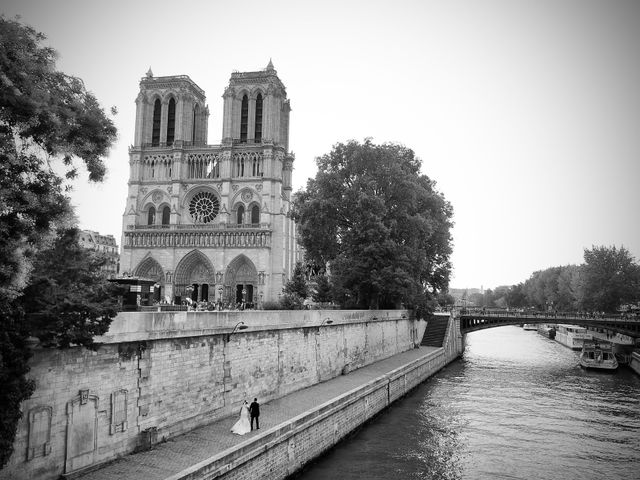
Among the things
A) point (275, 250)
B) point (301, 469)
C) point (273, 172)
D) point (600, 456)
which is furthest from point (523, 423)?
point (273, 172)

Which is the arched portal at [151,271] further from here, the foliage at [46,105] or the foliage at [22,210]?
the foliage at [22,210]

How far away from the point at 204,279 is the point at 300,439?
40441 mm

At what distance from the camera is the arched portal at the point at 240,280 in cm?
5162

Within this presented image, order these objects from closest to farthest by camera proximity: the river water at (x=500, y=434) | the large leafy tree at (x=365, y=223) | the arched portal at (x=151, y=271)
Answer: the river water at (x=500, y=434) → the large leafy tree at (x=365, y=223) → the arched portal at (x=151, y=271)

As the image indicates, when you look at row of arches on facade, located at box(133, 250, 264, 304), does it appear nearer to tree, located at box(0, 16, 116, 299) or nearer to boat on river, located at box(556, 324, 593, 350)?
boat on river, located at box(556, 324, 593, 350)

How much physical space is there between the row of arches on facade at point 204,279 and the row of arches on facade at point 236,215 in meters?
3.99

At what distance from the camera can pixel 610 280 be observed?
5756 centimetres

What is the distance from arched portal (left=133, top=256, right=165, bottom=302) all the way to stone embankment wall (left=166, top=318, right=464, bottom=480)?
3431cm

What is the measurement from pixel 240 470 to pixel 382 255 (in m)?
21.6

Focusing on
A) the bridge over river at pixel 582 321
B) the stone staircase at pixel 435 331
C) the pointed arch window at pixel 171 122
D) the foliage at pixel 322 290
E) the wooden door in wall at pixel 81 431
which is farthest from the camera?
the pointed arch window at pixel 171 122

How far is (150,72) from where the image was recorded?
5853 cm

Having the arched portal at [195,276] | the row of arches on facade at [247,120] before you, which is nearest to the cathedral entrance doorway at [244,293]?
the arched portal at [195,276]

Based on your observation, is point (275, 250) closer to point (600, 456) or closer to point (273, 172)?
point (273, 172)

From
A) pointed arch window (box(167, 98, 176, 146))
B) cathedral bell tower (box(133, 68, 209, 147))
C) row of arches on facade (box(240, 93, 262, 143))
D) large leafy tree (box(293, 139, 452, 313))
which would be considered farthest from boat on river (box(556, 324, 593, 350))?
pointed arch window (box(167, 98, 176, 146))
